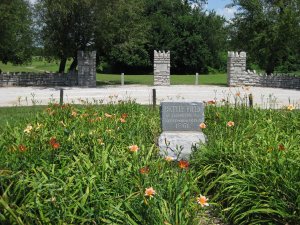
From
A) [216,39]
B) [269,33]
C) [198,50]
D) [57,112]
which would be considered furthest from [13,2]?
[216,39]

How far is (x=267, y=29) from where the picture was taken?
30.4 metres

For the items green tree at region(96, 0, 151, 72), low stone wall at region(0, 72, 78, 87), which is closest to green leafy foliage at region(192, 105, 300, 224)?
green tree at region(96, 0, 151, 72)

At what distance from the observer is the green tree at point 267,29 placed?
93.4ft

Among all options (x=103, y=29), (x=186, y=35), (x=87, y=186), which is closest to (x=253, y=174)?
(x=87, y=186)

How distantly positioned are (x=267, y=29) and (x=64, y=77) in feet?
Result: 46.7

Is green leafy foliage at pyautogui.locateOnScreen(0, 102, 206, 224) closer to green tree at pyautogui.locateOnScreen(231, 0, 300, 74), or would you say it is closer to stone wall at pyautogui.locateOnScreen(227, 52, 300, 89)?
stone wall at pyautogui.locateOnScreen(227, 52, 300, 89)

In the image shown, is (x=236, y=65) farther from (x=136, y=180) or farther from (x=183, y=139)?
(x=136, y=180)

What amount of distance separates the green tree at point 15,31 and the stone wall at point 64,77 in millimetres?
1853

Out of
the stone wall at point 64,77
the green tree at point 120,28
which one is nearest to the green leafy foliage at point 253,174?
the green tree at point 120,28

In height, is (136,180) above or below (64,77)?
below

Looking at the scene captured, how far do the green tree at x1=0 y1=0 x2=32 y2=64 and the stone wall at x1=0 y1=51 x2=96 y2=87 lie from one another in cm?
185

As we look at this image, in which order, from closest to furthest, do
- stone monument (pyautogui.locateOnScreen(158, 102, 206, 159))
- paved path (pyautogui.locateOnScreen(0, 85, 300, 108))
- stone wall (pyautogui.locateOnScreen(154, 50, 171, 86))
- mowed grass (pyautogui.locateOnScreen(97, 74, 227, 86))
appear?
stone monument (pyautogui.locateOnScreen(158, 102, 206, 159)), paved path (pyautogui.locateOnScreen(0, 85, 300, 108)), stone wall (pyautogui.locateOnScreen(154, 50, 171, 86)), mowed grass (pyautogui.locateOnScreen(97, 74, 227, 86))

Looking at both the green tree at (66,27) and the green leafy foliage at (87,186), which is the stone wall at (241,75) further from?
the green leafy foliage at (87,186)

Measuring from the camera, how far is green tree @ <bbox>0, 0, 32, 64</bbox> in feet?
87.0
